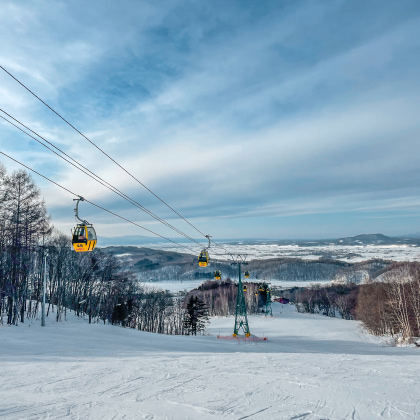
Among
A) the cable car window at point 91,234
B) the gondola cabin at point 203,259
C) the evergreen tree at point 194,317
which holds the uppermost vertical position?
the cable car window at point 91,234

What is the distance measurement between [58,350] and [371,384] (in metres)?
11.8

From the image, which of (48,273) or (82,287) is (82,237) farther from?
(82,287)

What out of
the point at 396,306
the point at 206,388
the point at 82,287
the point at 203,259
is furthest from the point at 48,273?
the point at 396,306

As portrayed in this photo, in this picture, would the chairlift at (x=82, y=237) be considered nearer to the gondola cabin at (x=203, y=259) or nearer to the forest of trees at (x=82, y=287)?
the gondola cabin at (x=203, y=259)

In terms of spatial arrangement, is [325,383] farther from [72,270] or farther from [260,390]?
[72,270]

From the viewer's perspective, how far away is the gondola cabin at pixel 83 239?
40.2 ft

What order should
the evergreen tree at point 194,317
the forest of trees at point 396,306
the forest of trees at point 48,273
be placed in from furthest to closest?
the evergreen tree at point 194,317 → the forest of trees at point 396,306 → the forest of trees at point 48,273

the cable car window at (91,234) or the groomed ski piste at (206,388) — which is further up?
the cable car window at (91,234)

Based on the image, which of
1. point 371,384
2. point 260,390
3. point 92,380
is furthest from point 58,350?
point 371,384

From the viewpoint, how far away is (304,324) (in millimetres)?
51875

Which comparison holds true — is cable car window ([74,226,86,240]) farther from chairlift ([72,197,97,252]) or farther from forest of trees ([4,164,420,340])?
forest of trees ([4,164,420,340])

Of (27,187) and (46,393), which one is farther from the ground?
(27,187)

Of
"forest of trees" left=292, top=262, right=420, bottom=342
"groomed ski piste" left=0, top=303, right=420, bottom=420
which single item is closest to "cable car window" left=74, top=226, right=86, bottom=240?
"groomed ski piste" left=0, top=303, right=420, bottom=420

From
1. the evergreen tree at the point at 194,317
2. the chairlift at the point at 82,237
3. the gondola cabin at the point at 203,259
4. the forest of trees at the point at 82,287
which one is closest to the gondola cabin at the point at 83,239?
the chairlift at the point at 82,237
